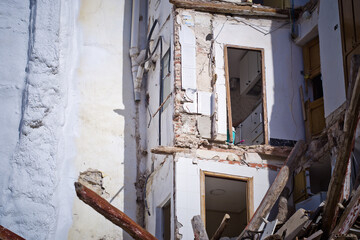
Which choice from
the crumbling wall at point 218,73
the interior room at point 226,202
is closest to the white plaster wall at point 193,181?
the interior room at point 226,202

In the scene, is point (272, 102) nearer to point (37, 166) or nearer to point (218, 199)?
point (218, 199)

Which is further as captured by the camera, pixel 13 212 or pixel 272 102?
pixel 272 102

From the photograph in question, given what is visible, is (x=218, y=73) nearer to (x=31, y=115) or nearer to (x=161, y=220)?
(x=161, y=220)

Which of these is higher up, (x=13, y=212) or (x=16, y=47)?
(x=16, y=47)

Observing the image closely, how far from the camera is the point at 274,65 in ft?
52.2

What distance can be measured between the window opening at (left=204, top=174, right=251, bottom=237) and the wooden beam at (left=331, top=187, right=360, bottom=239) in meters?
3.99

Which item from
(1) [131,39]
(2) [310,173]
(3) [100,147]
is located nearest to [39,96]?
(3) [100,147]

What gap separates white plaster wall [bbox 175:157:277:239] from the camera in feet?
45.3

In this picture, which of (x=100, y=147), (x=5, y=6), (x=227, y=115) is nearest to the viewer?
(x=5, y=6)

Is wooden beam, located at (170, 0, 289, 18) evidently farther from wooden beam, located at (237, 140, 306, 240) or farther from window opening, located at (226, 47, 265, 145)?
wooden beam, located at (237, 140, 306, 240)

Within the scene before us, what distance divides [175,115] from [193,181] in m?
1.55

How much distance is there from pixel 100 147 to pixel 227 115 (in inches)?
137

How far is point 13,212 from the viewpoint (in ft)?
39.6

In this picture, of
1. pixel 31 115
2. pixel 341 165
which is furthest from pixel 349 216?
pixel 31 115
